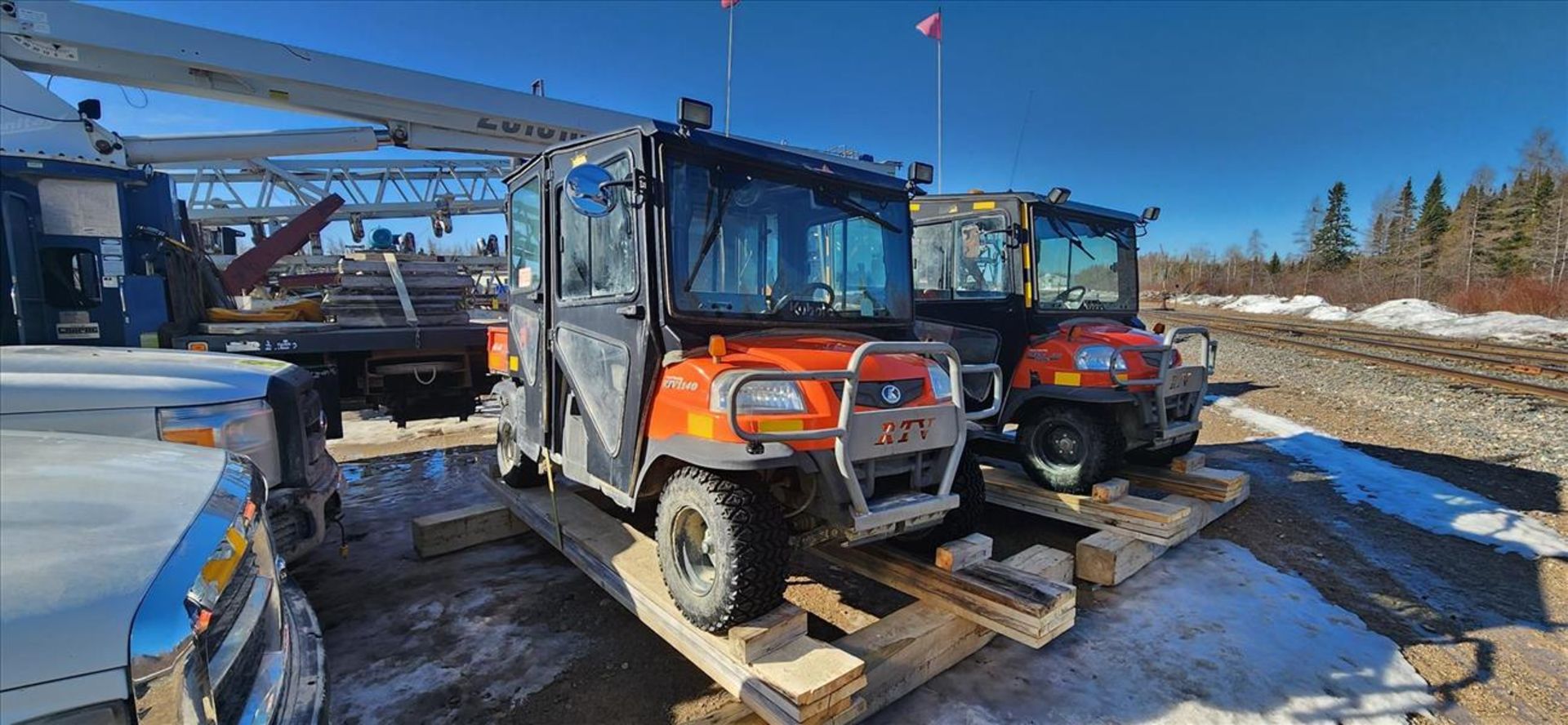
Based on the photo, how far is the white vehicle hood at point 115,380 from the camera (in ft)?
8.62

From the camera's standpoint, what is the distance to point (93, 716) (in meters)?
1.12

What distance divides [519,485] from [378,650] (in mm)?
1812

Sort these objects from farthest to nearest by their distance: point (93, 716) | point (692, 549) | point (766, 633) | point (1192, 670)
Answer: point (1192, 670) → point (692, 549) → point (766, 633) → point (93, 716)

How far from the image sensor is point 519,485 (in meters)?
5.02

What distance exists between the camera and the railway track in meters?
11.6

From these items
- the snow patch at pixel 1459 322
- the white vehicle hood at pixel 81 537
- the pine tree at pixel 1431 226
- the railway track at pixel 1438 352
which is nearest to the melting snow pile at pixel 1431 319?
the snow patch at pixel 1459 322

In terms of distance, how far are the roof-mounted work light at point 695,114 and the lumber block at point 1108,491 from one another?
3671 millimetres

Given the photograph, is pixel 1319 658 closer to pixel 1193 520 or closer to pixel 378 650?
pixel 1193 520

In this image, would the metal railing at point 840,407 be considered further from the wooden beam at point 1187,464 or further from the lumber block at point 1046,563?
the wooden beam at point 1187,464

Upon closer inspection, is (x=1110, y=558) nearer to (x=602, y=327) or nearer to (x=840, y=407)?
(x=840, y=407)

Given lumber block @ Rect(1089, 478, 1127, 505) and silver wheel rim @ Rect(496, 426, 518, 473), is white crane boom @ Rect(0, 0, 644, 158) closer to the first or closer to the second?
silver wheel rim @ Rect(496, 426, 518, 473)

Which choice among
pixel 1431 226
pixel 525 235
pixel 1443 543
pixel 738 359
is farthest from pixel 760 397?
pixel 1431 226

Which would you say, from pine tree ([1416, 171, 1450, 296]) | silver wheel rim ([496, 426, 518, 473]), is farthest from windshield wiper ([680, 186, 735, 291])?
pine tree ([1416, 171, 1450, 296])

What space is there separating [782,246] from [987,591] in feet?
6.42
